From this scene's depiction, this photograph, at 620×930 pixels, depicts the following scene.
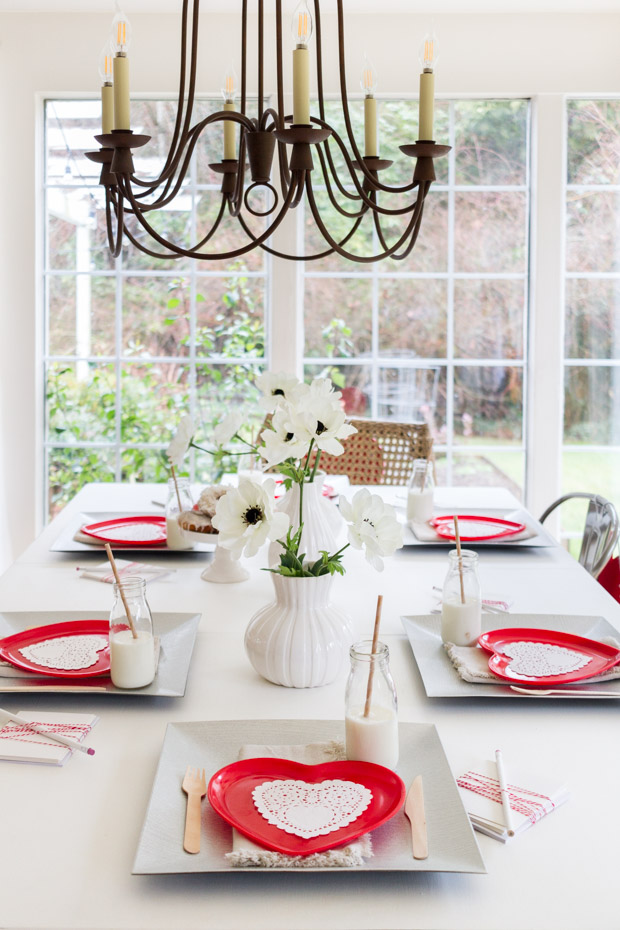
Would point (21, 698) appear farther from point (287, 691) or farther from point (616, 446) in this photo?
point (616, 446)

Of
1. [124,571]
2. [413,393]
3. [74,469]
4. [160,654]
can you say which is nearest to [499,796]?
[160,654]

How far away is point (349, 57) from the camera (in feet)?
11.3

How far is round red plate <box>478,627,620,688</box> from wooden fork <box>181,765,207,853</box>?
458mm

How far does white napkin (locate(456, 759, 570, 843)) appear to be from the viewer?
0.89 meters

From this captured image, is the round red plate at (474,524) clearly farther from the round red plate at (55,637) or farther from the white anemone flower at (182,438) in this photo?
the round red plate at (55,637)

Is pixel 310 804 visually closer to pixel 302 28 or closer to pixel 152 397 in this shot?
pixel 302 28

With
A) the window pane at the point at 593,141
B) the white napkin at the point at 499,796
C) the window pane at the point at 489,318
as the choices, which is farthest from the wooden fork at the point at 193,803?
the window pane at the point at 593,141

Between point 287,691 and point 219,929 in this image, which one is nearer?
point 219,929

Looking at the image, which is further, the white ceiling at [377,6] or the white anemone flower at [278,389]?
the white ceiling at [377,6]

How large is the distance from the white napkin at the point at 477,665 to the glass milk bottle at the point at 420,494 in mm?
789

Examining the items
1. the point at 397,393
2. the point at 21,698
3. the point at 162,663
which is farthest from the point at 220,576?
the point at 397,393

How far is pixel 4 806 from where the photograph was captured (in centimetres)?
93

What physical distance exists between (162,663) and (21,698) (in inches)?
7.7

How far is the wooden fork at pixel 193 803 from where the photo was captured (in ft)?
2.73
